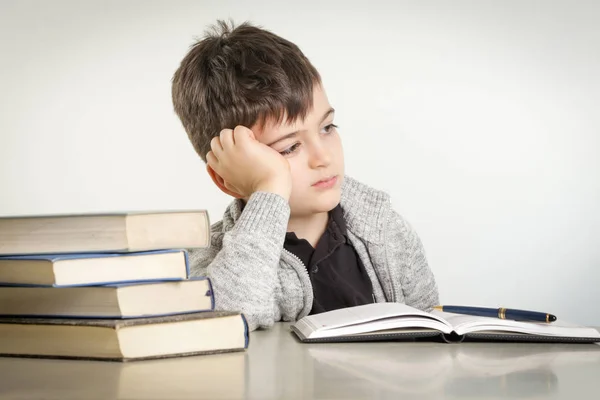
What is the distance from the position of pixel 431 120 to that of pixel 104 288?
9.16 feet

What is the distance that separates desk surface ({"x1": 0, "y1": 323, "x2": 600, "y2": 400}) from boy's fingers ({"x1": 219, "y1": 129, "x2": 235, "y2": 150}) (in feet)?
1.89

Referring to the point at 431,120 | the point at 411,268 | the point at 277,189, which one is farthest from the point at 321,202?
the point at 431,120

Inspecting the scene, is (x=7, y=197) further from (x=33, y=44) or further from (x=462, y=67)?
(x=462, y=67)

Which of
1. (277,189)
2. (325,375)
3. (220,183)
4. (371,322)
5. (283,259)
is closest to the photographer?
(325,375)

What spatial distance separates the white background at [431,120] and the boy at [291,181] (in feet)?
5.80

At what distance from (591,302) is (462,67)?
114cm

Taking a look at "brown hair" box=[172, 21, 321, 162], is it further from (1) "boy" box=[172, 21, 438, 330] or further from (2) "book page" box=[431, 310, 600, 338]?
(2) "book page" box=[431, 310, 600, 338]

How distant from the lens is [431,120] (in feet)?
11.4

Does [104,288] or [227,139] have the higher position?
[227,139]

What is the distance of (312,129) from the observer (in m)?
1.52

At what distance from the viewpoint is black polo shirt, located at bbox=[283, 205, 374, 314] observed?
156cm

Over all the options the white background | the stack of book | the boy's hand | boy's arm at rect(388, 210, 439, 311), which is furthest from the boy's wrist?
the white background

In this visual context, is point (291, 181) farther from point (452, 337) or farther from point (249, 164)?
point (452, 337)

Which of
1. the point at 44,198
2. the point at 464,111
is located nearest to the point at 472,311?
the point at 464,111
